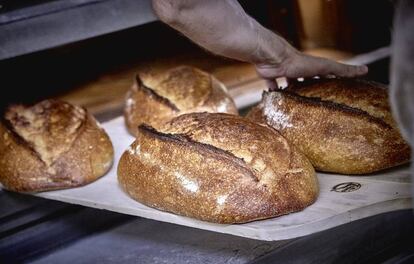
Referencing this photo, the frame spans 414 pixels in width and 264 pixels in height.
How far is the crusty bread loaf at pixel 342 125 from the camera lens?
2.04 meters

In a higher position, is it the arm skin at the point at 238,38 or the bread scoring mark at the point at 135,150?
the arm skin at the point at 238,38

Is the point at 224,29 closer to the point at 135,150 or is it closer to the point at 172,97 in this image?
the point at 135,150

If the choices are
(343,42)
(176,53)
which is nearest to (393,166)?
(343,42)

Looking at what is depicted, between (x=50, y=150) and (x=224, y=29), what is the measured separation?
0.80 meters

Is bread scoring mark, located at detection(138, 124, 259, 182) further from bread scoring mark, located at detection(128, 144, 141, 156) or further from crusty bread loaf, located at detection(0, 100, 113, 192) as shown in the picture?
crusty bread loaf, located at detection(0, 100, 113, 192)

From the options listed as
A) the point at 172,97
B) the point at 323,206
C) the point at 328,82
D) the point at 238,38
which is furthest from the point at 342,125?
the point at 172,97

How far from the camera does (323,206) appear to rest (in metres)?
1.86

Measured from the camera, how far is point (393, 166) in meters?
2.06

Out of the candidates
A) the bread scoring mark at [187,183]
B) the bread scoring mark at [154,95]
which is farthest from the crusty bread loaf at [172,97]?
the bread scoring mark at [187,183]

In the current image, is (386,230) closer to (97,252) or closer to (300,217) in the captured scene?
(300,217)

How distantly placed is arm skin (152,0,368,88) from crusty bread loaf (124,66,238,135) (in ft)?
1.05

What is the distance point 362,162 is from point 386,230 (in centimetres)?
31

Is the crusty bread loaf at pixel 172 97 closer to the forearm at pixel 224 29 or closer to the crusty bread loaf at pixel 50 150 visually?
the crusty bread loaf at pixel 50 150

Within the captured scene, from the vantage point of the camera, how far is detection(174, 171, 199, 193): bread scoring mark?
1.91 m
